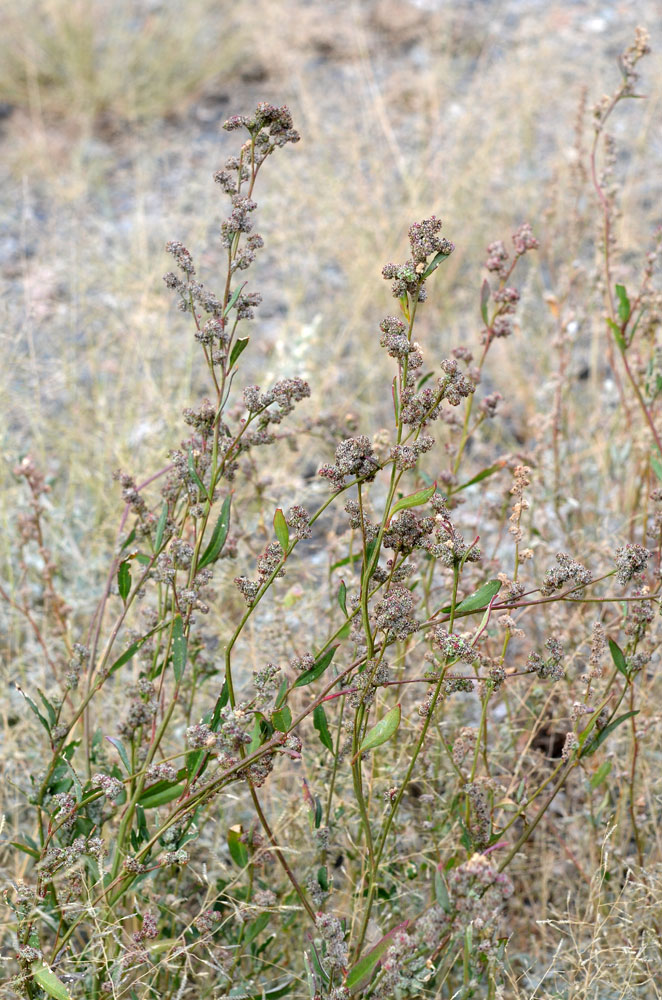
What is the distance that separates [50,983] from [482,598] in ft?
2.41

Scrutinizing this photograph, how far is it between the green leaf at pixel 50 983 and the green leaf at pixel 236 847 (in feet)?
0.99

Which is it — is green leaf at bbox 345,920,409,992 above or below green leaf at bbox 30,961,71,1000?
above

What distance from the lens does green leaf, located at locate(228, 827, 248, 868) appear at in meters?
1.47

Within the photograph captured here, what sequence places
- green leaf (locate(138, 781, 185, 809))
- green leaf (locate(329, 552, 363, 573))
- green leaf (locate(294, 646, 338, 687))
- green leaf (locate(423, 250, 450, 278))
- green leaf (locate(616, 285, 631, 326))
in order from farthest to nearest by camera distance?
green leaf (locate(616, 285, 631, 326))
green leaf (locate(329, 552, 363, 573))
green leaf (locate(138, 781, 185, 809))
green leaf (locate(294, 646, 338, 687))
green leaf (locate(423, 250, 450, 278))

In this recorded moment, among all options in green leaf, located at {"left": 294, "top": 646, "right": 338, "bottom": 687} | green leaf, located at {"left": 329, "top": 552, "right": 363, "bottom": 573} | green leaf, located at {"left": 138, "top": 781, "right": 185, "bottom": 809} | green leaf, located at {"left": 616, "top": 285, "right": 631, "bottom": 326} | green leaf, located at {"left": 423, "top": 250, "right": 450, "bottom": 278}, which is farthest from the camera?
green leaf, located at {"left": 616, "top": 285, "right": 631, "bottom": 326}

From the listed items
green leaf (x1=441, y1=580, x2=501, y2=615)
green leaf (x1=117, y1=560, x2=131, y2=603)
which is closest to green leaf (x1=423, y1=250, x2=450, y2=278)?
green leaf (x1=441, y1=580, x2=501, y2=615)

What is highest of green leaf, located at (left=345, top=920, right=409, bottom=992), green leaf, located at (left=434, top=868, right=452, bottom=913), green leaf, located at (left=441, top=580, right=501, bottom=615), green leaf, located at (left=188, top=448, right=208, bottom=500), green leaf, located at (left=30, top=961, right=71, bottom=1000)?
green leaf, located at (left=188, top=448, right=208, bottom=500)

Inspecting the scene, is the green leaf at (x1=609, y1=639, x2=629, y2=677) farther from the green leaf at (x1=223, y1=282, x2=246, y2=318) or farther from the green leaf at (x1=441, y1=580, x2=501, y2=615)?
the green leaf at (x1=223, y1=282, x2=246, y2=318)

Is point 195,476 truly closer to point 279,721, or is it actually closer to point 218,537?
point 218,537

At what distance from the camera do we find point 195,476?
52.4 inches

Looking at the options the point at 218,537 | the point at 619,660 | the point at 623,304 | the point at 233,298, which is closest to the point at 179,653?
the point at 218,537

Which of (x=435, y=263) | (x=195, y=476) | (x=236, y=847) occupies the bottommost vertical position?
(x=236, y=847)

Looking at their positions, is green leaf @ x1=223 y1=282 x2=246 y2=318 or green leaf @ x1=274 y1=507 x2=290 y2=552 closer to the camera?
green leaf @ x1=274 y1=507 x2=290 y2=552

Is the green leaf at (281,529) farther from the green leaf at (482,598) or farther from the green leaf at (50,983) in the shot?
the green leaf at (50,983)
